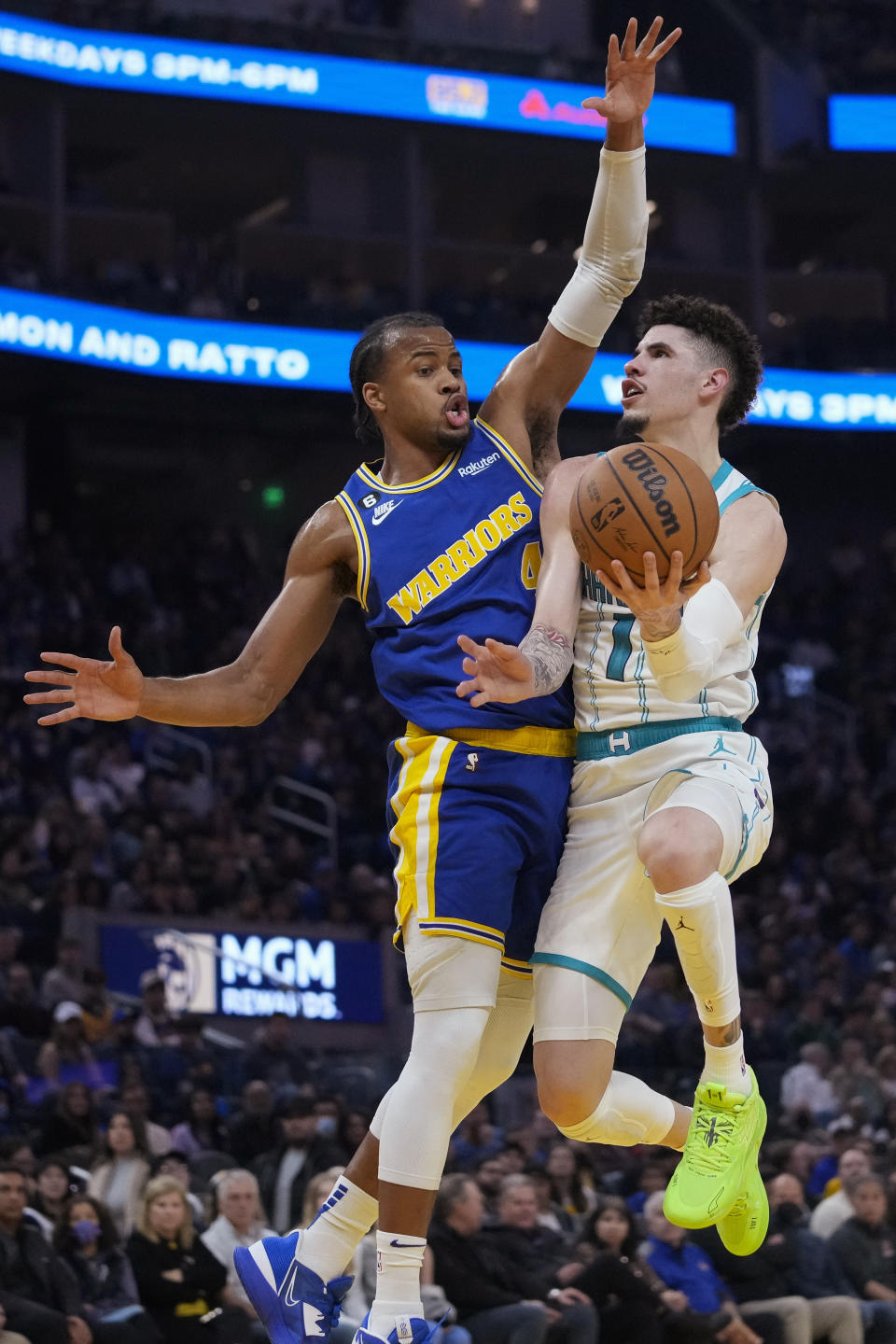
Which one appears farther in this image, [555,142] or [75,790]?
[555,142]

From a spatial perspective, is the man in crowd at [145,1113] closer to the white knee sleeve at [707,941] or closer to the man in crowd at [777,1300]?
the man in crowd at [777,1300]

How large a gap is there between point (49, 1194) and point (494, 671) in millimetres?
5858

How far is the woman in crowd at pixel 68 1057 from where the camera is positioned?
1218 centimetres

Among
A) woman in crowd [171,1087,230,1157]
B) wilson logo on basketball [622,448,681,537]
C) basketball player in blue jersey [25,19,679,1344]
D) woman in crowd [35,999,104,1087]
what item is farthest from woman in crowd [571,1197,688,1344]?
wilson logo on basketball [622,448,681,537]

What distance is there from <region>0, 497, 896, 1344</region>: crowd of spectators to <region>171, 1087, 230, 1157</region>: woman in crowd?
0.08 feet

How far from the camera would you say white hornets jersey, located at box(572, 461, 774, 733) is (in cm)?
530

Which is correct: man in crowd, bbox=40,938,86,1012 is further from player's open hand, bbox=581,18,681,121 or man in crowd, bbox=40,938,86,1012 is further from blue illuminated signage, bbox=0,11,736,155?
blue illuminated signage, bbox=0,11,736,155

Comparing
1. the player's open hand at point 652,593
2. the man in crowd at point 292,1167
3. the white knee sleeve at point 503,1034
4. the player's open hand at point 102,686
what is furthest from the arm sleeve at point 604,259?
the man in crowd at point 292,1167

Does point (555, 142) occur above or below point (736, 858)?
above

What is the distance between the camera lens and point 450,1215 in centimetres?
986

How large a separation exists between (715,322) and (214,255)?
2148 centimetres

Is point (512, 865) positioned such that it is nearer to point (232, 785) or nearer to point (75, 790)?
point (75, 790)

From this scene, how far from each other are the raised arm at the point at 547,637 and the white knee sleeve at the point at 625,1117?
1154 mm

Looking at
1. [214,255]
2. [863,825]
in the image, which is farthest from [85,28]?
[863,825]
